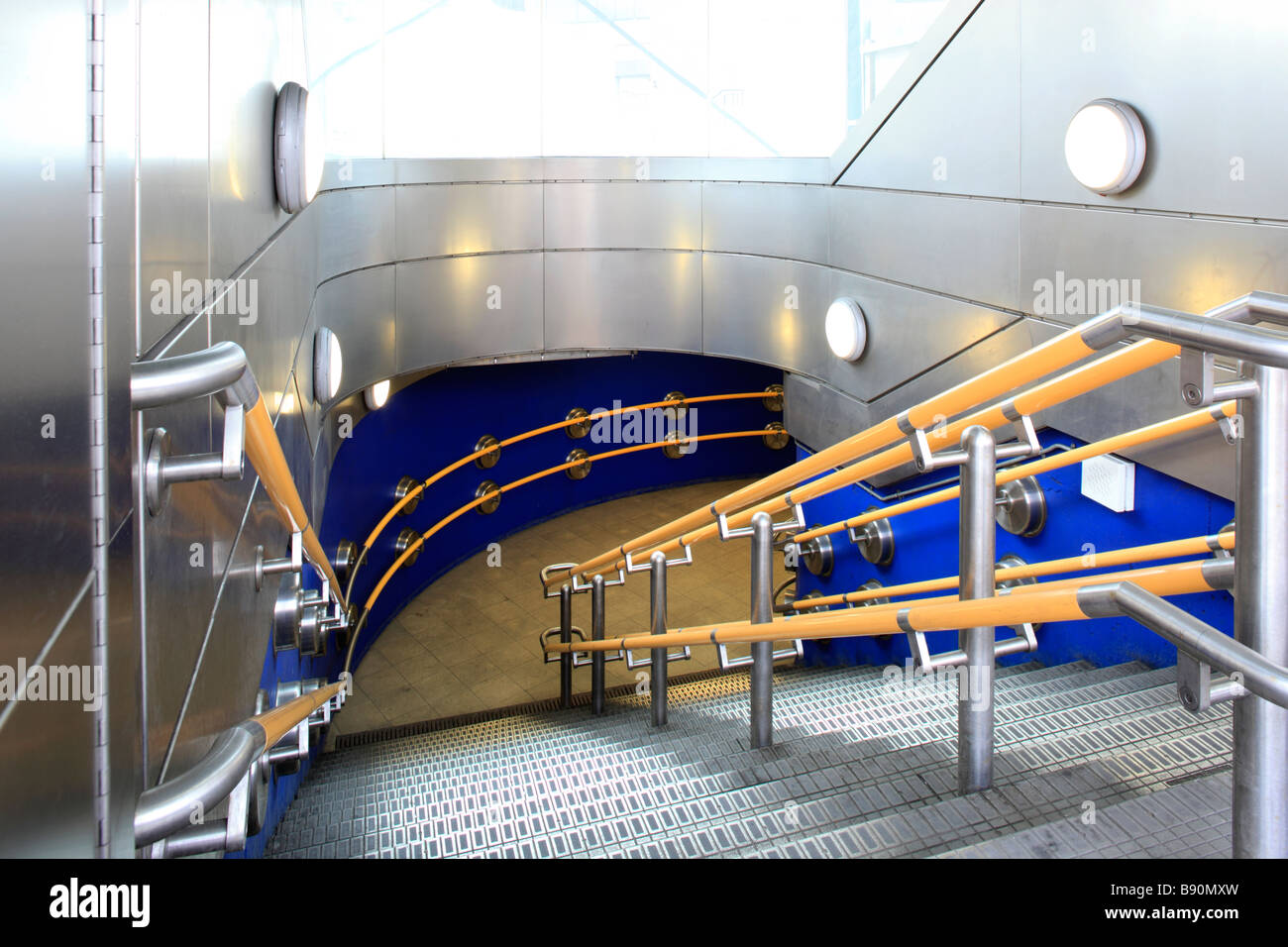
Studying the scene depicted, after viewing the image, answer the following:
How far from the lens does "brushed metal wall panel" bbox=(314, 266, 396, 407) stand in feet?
20.1

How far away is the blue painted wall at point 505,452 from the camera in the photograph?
7758 millimetres

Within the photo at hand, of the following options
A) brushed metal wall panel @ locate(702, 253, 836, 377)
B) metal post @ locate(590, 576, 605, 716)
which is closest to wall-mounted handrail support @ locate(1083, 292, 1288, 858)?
metal post @ locate(590, 576, 605, 716)

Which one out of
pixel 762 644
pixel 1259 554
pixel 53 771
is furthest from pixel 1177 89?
pixel 53 771

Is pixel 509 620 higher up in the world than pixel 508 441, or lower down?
lower down

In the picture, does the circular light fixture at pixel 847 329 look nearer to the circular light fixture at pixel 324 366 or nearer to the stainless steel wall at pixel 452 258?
the stainless steel wall at pixel 452 258

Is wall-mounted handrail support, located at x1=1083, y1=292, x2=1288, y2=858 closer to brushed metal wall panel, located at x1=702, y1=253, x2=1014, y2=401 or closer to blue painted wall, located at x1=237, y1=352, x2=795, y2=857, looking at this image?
brushed metal wall panel, located at x1=702, y1=253, x2=1014, y2=401

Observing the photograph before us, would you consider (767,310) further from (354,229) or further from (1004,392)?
(1004,392)

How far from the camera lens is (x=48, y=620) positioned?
1.05 m

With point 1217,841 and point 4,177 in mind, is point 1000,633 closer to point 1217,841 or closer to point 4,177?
point 1217,841

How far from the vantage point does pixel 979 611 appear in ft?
6.31

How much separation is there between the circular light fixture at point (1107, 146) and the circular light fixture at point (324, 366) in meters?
3.61

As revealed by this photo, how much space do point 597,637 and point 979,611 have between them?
13.9 ft
